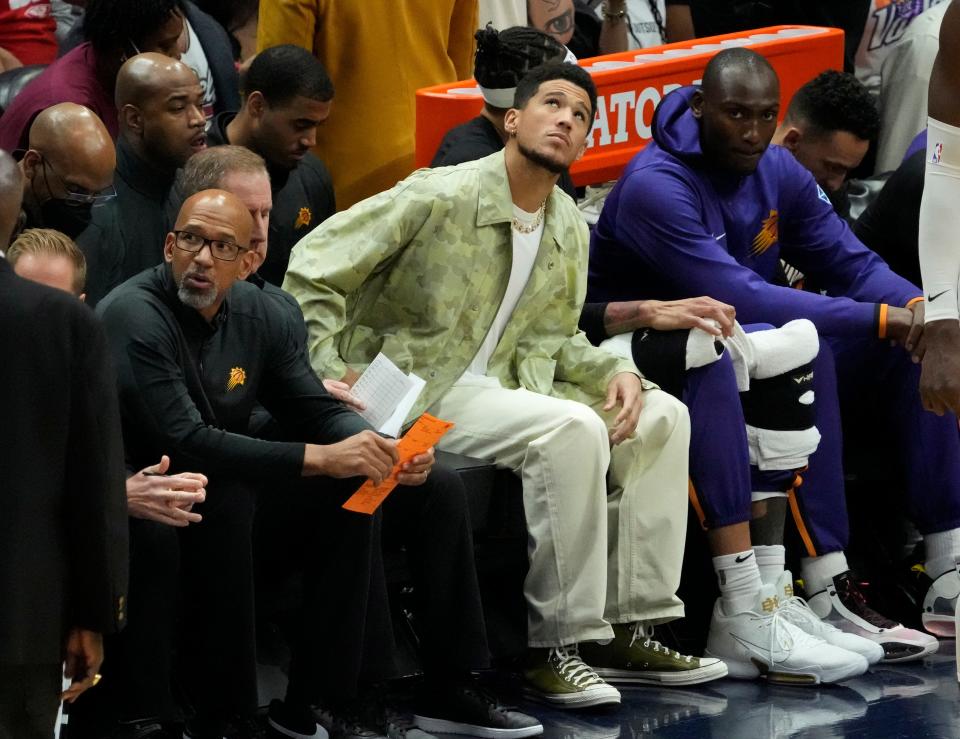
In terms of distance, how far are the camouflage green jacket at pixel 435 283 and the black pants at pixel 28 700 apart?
1.76m

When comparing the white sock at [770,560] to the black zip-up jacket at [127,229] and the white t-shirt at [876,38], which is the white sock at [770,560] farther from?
the white t-shirt at [876,38]

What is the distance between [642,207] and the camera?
5344 millimetres

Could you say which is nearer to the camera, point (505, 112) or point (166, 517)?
point (166, 517)

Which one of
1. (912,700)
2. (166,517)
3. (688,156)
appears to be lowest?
(912,700)

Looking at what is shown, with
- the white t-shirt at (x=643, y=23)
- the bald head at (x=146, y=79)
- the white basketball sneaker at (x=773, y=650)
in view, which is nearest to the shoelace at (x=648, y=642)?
the white basketball sneaker at (x=773, y=650)

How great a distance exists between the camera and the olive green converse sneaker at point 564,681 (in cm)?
465

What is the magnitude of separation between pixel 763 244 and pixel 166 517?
2499 mm

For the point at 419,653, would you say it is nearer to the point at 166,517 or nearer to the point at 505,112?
the point at 166,517

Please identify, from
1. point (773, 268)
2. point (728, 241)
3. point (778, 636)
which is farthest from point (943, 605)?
point (728, 241)

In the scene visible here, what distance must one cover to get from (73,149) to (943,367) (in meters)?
2.35

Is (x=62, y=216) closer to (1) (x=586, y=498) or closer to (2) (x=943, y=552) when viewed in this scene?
(1) (x=586, y=498)

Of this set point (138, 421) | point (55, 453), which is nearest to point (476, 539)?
point (138, 421)

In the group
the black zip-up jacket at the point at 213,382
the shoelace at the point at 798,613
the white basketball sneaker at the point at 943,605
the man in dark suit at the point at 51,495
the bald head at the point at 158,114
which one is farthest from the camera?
the white basketball sneaker at the point at 943,605

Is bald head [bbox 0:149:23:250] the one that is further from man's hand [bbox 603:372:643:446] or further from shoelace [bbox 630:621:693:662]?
shoelace [bbox 630:621:693:662]
